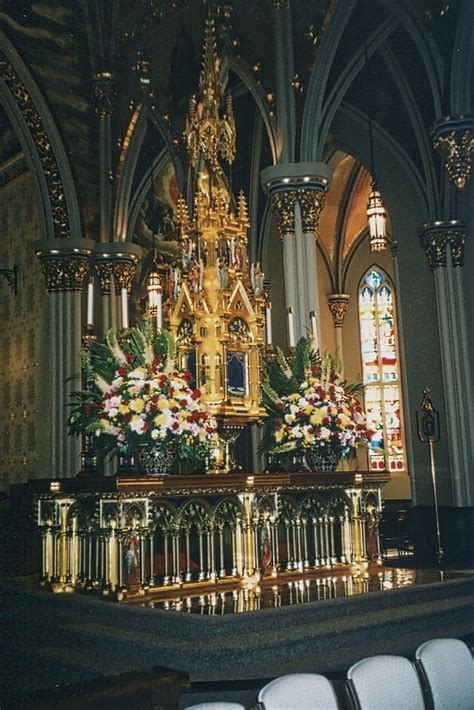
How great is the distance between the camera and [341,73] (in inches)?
472

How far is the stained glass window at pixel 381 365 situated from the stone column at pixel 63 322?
890 cm

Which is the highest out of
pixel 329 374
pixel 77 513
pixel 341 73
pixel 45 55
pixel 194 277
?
pixel 45 55

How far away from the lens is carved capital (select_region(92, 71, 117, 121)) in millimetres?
14359

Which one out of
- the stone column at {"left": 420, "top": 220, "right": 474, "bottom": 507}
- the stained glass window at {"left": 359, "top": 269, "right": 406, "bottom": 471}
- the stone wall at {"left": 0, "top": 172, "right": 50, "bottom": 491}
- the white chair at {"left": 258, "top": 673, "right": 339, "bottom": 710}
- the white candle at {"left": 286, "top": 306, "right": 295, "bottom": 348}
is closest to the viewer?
the white chair at {"left": 258, "top": 673, "right": 339, "bottom": 710}

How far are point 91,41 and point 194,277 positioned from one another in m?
7.90

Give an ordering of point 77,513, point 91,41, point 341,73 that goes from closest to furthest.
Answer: point 77,513
point 341,73
point 91,41

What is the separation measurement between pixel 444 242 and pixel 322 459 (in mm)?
6680

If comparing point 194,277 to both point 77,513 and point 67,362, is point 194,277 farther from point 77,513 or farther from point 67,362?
point 67,362

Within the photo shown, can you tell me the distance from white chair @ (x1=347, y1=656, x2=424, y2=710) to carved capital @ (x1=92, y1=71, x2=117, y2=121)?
13036mm

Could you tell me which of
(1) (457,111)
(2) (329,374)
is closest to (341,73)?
(1) (457,111)

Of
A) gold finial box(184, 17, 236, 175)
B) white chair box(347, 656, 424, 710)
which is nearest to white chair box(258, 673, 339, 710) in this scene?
white chair box(347, 656, 424, 710)

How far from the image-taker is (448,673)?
10.2ft

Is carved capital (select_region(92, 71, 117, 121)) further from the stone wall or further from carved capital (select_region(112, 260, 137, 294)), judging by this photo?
the stone wall

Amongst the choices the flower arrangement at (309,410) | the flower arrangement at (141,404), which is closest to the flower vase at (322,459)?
the flower arrangement at (309,410)
